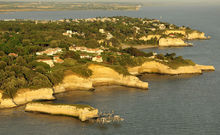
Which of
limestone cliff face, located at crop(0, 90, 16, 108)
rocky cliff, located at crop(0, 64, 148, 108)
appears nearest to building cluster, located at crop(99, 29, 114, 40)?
rocky cliff, located at crop(0, 64, 148, 108)

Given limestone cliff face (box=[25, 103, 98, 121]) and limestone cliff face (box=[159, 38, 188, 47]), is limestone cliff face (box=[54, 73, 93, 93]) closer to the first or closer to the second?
limestone cliff face (box=[25, 103, 98, 121])

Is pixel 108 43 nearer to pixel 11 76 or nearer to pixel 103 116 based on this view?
pixel 11 76

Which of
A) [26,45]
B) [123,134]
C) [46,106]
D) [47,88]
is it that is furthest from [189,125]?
[26,45]

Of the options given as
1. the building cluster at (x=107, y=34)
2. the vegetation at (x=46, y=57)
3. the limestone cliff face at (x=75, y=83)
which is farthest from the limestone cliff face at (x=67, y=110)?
the building cluster at (x=107, y=34)

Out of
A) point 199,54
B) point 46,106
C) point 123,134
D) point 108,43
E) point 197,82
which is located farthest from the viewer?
point 108,43

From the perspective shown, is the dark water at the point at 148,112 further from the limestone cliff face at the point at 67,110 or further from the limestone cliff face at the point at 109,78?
the limestone cliff face at the point at 109,78

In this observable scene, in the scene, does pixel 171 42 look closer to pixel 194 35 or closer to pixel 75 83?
pixel 194 35

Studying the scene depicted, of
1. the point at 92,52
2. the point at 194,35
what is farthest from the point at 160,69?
the point at 194,35
